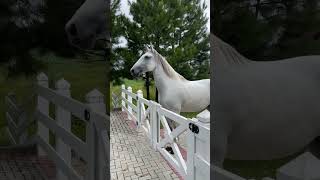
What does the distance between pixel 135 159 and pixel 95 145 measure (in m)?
1.55

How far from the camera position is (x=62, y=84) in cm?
54

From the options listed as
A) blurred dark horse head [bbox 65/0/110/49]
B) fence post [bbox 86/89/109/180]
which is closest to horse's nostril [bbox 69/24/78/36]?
blurred dark horse head [bbox 65/0/110/49]

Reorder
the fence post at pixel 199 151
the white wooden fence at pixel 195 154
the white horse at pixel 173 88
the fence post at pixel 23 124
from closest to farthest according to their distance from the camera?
the white wooden fence at pixel 195 154 < the fence post at pixel 23 124 < the fence post at pixel 199 151 < the white horse at pixel 173 88

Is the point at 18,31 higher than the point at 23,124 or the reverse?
higher

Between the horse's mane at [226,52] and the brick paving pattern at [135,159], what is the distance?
52.7 inches

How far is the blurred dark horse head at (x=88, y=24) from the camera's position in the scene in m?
0.53

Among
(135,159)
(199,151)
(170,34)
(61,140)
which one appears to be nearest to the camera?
(61,140)

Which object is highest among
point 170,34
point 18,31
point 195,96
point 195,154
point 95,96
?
point 170,34

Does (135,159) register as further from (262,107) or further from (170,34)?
(170,34)

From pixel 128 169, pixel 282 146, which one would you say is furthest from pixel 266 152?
pixel 128 169

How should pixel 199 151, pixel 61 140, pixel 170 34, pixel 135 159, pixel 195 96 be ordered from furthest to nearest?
pixel 170 34, pixel 195 96, pixel 135 159, pixel 199 151, pixel 61 140

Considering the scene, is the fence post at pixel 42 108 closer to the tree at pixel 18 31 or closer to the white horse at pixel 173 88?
the tree at pixel 18 31

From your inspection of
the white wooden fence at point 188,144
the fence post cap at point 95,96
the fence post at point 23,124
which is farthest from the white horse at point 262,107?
the white wooden fence at point 188,144

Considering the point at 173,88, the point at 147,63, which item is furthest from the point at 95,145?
the point at 147,63
